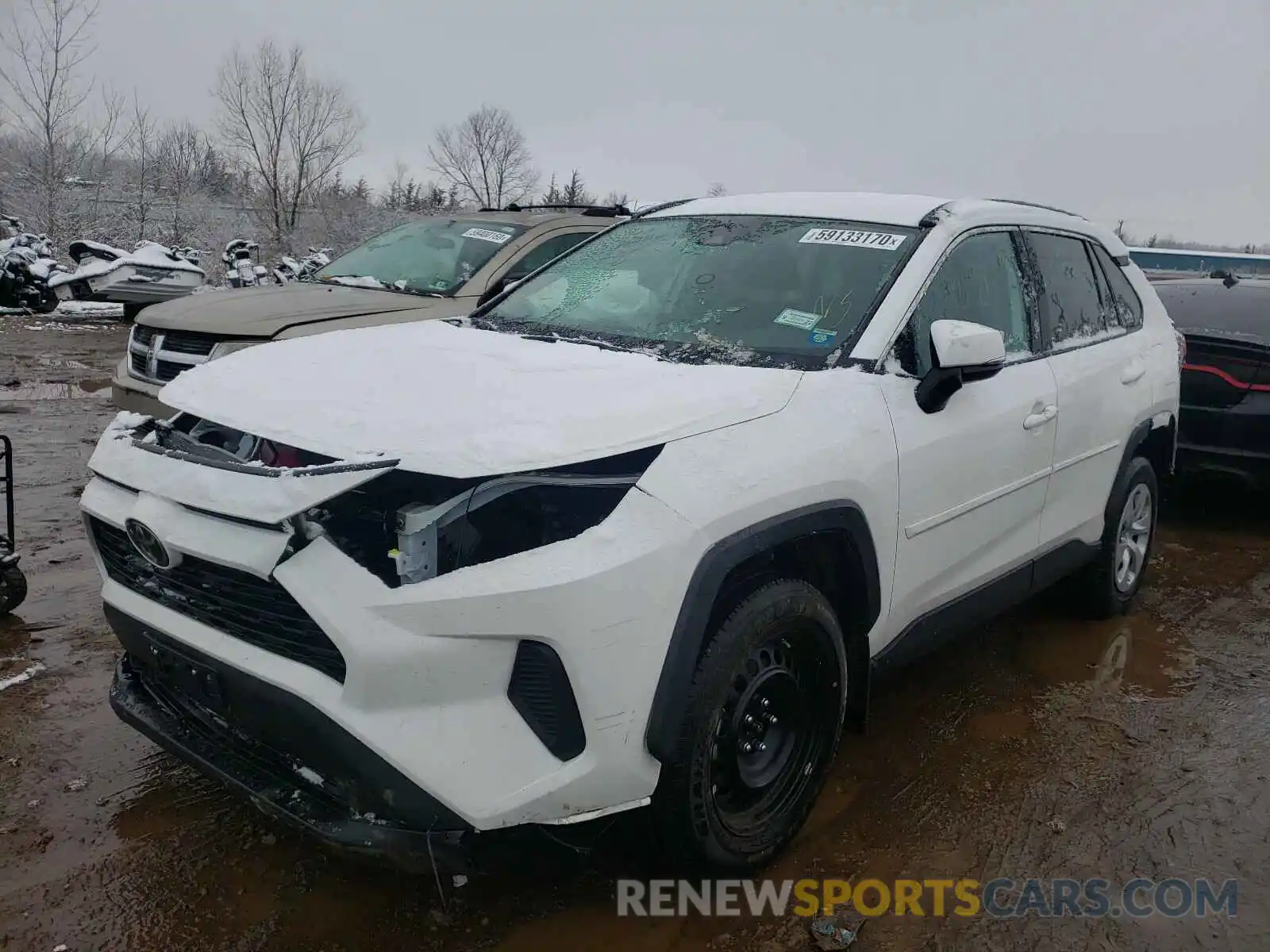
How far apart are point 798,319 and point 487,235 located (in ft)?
13.7

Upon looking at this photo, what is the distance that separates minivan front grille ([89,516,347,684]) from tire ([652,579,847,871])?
0.84 meters

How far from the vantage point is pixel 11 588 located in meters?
3.99

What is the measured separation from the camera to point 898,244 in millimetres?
3258

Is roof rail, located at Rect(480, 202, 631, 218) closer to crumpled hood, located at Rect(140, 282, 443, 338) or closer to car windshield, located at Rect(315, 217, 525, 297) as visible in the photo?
car windshield, located at Rect(315, 217, 525, 297)

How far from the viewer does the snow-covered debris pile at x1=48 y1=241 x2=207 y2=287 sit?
14.3 m

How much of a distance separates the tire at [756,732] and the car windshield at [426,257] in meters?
4.32

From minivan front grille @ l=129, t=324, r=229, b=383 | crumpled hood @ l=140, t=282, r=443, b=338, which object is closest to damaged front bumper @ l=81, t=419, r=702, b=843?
crumpled hood @ l=140, t=282, r=443, b=338

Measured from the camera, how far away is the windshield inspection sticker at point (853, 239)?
328cm

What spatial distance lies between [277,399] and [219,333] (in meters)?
3.41

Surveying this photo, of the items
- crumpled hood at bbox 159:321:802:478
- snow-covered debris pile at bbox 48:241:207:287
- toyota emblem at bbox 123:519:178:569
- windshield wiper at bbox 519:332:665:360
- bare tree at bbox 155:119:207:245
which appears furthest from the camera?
bare tree at bbox 155:119:207:245

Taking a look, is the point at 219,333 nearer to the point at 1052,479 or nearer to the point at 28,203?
the point at 1052,479

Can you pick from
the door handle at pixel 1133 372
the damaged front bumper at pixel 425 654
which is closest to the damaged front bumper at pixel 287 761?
the damaged front bumper at pixel 425 654

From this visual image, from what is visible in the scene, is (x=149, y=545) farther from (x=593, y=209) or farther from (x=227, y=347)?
(x=593, y=209)

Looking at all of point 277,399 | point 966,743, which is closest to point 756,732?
point 966,743
